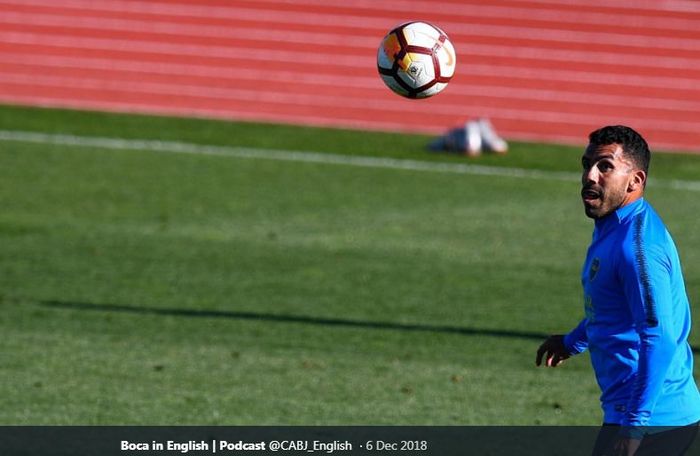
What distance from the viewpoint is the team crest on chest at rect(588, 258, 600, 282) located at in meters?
5.29

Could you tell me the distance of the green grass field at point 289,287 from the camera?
950cm

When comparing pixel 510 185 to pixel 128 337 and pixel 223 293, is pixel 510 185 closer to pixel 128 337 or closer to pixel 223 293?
pixel 223 293

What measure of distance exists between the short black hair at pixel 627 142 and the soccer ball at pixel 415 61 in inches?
126

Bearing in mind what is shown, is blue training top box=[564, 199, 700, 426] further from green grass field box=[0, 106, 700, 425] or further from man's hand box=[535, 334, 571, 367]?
green grass field box=[0, 106, 700, 425]

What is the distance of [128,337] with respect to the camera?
11211 mm

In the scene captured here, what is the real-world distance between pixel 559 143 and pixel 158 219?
11027 millimetres

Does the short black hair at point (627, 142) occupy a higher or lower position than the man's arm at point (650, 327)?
higher

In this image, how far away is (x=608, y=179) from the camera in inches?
207

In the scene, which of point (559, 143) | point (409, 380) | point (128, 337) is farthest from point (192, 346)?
point (559, 143)
